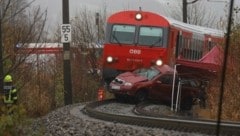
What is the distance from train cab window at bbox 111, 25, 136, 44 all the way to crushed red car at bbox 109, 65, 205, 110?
Result: 6.56ft

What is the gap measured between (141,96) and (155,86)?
71cm

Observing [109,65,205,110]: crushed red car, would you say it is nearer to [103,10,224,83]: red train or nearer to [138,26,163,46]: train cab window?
[103,10,224,83]: red train

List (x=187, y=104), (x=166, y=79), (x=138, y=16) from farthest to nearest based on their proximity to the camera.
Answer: (x=138, y=16), (x=187, y=104), (x=166, y=79)

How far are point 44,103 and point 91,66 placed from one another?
353 inches

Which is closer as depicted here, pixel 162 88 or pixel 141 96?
pixel 141 96

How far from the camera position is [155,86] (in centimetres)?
2133

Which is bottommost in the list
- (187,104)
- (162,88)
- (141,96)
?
(187,104)

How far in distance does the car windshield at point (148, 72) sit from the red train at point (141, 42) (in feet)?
3.63

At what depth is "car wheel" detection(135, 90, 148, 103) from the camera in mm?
20688

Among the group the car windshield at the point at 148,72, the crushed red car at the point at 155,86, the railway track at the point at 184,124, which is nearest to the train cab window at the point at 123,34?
the car windshield at the point at 148,72

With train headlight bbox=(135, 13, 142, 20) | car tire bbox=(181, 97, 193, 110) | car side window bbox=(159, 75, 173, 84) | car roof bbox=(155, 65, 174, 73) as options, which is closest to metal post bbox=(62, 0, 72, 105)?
train headlight bbox=(135, 13, 142, 20)

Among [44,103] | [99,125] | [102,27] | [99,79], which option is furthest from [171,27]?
[102,27]

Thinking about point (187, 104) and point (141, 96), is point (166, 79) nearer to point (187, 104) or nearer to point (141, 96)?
point (141, 96)

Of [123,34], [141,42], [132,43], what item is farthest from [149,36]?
[123,34]
